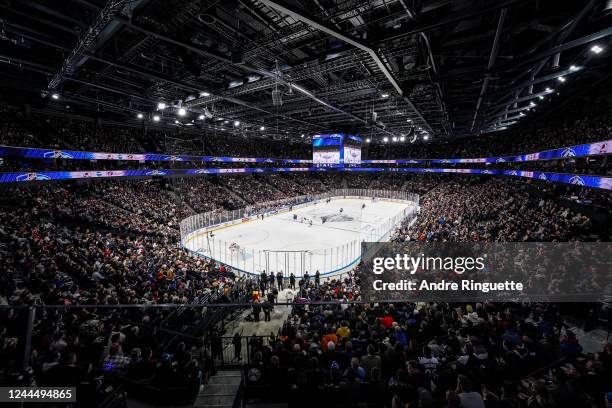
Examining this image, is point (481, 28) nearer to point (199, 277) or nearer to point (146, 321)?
point (146, 321)

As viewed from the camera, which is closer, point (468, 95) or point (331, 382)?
point (331, 382)

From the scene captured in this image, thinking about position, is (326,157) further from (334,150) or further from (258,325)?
(258,325)

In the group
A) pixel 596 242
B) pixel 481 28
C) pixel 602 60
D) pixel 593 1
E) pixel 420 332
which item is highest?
pixel 602 60

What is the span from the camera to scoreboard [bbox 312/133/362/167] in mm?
22344

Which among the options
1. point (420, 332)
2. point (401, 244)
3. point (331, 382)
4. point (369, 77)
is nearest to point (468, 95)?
point (369, 77)

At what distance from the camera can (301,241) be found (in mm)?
22469

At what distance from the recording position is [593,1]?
18.6ft

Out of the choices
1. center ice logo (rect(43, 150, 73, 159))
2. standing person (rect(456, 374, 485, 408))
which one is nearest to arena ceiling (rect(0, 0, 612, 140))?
center ice logo (rect(43, 150, 73, 159))

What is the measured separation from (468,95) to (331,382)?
17213 millimetres

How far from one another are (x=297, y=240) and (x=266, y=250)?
608 centimetres

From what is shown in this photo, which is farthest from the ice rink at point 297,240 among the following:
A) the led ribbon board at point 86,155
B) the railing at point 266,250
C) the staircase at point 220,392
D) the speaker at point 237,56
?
the led ribbon board at point 86,155

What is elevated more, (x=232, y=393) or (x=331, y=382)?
(x=331, y=382)

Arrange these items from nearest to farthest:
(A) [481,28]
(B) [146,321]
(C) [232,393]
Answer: (C) [232,393] → (B) [146,321] → (A) [481,28]

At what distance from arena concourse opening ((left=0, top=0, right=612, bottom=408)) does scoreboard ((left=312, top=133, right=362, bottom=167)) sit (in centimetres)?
21
